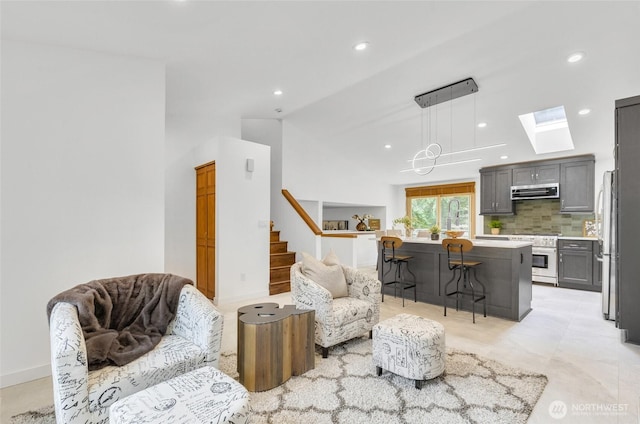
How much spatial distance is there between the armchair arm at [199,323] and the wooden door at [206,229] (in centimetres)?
235

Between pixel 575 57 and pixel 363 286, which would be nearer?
pixel 363 286

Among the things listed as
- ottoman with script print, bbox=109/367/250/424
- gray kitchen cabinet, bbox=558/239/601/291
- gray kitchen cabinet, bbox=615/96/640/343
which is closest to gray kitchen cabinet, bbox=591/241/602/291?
gray kitchen cabinet, bbox=558/239/601/291

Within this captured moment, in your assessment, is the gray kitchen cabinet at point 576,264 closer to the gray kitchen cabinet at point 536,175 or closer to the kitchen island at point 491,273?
the gray kitchen cabinet at point 536,175

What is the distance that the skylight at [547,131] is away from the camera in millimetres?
5332

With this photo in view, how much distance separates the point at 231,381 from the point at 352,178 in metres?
6.48

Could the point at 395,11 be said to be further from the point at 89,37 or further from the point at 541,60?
the point at 89,37

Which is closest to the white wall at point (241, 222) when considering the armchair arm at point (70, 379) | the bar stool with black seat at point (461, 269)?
the bar stool with black seat at point (461, 269)

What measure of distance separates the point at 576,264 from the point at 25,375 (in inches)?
292

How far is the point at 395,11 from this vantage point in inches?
99.7

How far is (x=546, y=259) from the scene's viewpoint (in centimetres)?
578

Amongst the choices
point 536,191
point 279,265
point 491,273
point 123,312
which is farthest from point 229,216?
point 536,191

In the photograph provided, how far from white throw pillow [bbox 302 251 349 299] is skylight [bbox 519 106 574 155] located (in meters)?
4.26

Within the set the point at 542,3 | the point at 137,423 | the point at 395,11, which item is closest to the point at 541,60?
the point at 542,3

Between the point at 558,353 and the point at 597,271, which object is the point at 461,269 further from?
the point at 597,271
